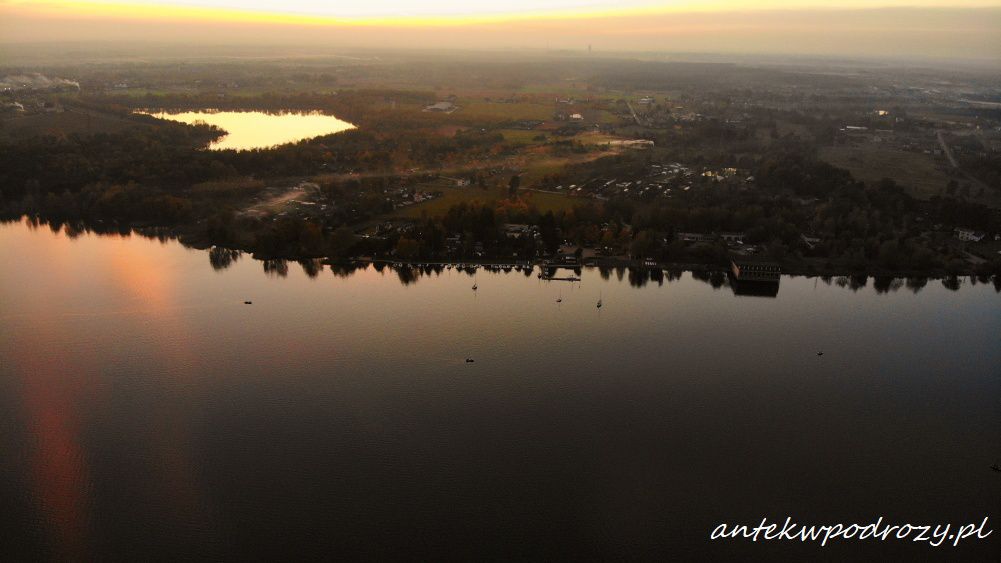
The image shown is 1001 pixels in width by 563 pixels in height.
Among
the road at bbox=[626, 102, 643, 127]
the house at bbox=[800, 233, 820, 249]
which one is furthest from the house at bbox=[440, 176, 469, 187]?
the road at bbox=[626, 102, 643, 127]

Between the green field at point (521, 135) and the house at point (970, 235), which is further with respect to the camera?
the green field at point (521, 135)

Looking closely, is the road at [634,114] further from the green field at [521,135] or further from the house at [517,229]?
the house at [517,229]

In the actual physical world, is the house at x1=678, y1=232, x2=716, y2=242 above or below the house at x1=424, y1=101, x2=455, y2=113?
below

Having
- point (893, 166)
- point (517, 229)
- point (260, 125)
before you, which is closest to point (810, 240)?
point (517, 229)

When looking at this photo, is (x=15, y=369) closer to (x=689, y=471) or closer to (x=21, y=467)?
(x=21, y=467)

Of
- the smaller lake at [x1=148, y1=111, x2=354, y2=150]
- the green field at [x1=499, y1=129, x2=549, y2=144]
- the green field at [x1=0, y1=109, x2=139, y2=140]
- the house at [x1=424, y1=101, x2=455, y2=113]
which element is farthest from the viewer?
the house at [x1=424, y1=101, x2=455, y2=113]

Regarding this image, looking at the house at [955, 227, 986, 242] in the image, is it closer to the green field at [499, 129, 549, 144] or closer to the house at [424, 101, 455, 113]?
the green field at [499, 129, 549, 144]

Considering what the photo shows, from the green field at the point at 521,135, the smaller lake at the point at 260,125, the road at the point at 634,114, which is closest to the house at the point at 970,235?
the green field at the point at 521,135

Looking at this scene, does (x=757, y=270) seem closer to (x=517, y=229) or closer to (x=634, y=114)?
(x=517, y=229)

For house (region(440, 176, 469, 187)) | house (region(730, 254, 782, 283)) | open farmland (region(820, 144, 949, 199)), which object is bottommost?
house (region(730, 254, 782, 283))
